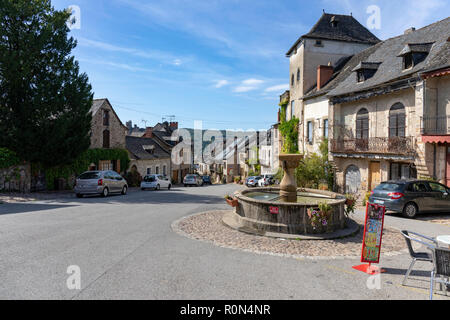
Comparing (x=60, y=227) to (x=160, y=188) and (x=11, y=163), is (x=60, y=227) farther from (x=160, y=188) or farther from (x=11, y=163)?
(x=160, y=188)

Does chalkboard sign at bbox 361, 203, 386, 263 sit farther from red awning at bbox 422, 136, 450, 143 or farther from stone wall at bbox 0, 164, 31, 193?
stone wall at bbox 0, 164, 31, 193

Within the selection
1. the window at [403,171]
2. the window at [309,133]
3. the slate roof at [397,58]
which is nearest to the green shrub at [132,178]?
the window at [309,133]

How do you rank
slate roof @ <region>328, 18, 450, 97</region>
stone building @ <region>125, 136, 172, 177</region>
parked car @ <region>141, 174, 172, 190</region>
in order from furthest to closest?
1. stone building @ <region>125, 136, 172, 177</region>
2. parked car @ <region>141, 174, 172, 190</region>
3. slate roof @ <region>328, 18, 450, 97</region>

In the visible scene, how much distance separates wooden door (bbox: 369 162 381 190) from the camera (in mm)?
20141

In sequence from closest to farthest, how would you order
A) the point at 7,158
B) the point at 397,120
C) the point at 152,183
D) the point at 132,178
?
1. the point at 397,120
2. the point at 7,158
3. the point at 152,183
4. the point at 132,178

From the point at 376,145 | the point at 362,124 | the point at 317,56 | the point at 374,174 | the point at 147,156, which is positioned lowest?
the point at 374,174

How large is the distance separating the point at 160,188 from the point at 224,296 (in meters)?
25.6

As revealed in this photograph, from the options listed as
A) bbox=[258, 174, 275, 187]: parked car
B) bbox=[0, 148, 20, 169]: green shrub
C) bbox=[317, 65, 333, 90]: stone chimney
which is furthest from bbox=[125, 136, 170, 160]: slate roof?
bbox=[317, 65, 333, 90]: stone chimney

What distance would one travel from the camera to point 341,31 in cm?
2930

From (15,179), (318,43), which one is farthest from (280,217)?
(318,43)

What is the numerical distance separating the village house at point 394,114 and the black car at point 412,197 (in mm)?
3019

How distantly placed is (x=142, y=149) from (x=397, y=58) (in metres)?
28.8

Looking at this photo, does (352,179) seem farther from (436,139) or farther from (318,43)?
(318,43)

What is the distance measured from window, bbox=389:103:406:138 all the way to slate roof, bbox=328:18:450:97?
1.62 meters
